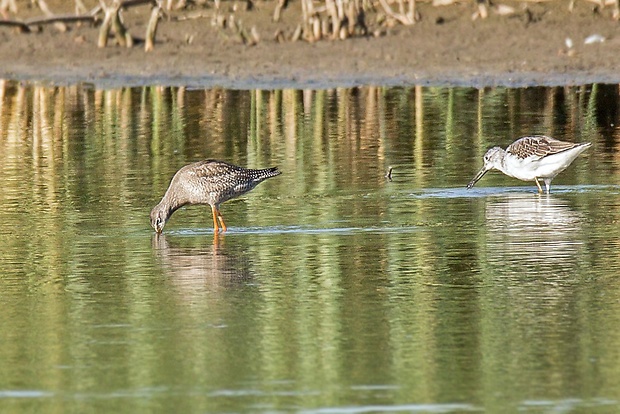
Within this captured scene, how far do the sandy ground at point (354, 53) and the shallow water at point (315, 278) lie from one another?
→ 4968mm

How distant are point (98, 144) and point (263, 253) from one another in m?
7.81

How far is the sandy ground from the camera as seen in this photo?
24766 mm

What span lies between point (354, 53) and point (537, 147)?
1126 centimetres

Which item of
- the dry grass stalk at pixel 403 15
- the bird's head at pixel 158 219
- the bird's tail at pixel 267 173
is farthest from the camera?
the dry grass stalk at pixel 403 15

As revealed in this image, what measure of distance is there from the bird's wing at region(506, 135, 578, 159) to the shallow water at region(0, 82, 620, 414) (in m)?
0.41

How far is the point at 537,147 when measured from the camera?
49.2 ft

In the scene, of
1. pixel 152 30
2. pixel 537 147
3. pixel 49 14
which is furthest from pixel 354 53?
pixel 537 147

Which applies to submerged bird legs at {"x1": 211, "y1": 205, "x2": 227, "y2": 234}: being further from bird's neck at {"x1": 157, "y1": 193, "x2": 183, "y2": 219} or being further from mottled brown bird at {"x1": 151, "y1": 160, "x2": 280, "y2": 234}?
bird's neck at {"x1": 157, "y1": 193, "x2": 183, "y2": 219}

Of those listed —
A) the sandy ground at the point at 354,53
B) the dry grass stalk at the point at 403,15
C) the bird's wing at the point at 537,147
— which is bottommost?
the bird's wing at the point at 537,147

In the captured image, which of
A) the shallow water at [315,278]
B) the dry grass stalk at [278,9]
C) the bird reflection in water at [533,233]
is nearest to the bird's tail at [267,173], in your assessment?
the shallow water at [315,278]

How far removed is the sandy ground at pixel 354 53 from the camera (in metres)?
24.8

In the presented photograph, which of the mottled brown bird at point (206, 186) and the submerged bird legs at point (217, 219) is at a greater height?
the mottled brown bird at point (206, 186)

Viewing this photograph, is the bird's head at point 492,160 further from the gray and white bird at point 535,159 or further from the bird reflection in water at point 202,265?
the bird reflection in water at point 202,265

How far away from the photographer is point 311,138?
19.1m
